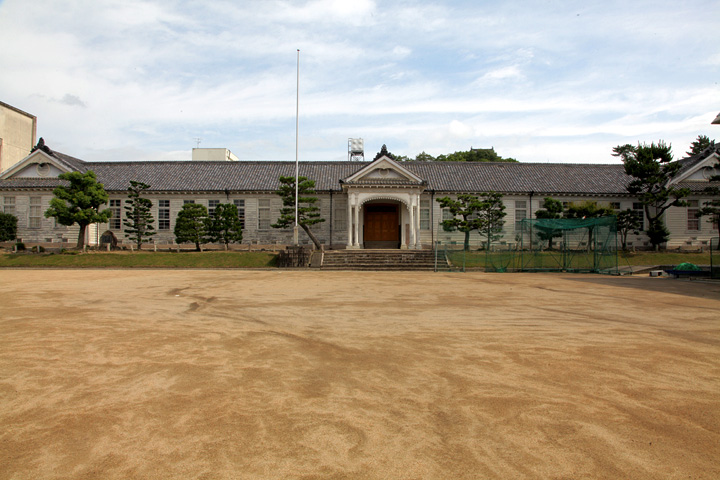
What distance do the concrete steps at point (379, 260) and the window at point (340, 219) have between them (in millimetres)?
5444

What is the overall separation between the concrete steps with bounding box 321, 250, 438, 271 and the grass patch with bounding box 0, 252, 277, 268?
3525 millimetres

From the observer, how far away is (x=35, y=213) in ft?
106

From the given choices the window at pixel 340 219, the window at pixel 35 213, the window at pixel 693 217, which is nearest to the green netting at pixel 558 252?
the window at pixel 340 219

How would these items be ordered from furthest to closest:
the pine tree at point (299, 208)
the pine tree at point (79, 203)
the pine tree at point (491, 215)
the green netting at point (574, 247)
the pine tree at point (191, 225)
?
the pine tree at point (491, 215), the pine tree at point (191, 225), the pine tree at point (299, 208), the pine tree at point (79, 203), the green netting at point (574, 247)

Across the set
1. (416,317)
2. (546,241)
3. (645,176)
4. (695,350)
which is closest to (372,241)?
(546,241)

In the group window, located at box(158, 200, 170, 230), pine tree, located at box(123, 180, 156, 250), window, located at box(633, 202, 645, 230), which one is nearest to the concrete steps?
pine tree, located at box(123, 180, 156, 250)

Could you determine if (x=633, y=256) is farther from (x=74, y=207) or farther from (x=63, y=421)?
(x=74, y=207)

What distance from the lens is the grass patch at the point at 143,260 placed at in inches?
957

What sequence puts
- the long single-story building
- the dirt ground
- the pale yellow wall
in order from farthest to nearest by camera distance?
the pale yellow wall
the long single-story building
the dirt ground

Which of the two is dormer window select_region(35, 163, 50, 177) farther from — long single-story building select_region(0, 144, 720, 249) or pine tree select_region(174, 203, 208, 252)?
pine tree select_region(174, 203, 208, 252)

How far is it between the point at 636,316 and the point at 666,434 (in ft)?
19.2

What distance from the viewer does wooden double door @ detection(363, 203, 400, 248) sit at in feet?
104

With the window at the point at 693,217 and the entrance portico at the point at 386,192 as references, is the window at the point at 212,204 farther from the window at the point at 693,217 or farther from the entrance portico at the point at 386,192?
the window at the point at 693,217

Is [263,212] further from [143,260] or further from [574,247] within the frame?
[574,247]
